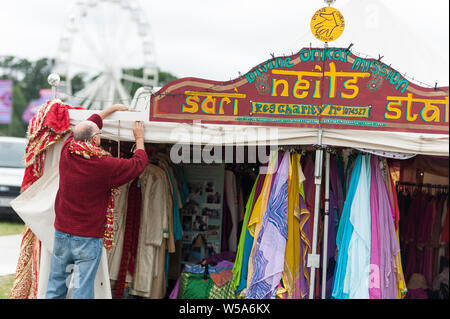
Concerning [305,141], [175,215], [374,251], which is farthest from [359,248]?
[175,215]

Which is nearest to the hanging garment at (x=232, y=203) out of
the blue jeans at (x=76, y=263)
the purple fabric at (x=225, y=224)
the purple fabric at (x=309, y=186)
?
the purple fabric at (x=225, y=224)

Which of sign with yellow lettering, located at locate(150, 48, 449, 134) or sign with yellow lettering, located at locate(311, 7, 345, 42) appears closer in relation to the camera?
sign with yellow lettering, located at locate(150, 48, 449, 134)

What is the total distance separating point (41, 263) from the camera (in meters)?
4.14

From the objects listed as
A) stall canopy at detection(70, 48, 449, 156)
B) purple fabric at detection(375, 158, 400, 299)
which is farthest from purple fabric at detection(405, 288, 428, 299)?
stall canopy at detection(70, 48, 449, 156)

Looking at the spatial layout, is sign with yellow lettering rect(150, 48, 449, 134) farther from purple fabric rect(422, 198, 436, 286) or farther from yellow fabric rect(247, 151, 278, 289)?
purple fabric rect(422, 198, 436, 286)

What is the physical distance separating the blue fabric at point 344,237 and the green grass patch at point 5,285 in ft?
11.1

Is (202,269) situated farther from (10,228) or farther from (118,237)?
(10,228)

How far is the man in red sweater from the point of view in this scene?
3.55 metres

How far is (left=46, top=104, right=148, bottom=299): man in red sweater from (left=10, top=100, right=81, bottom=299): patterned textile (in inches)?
21.5

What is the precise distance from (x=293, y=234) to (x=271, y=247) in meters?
0.24

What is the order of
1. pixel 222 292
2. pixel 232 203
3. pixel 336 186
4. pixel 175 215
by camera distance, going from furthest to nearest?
pixel 232 203 → pixel 175 215 → pixel 222 292 → pixel 336 186

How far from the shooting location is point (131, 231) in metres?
4.89

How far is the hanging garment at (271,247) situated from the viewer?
400 cm
